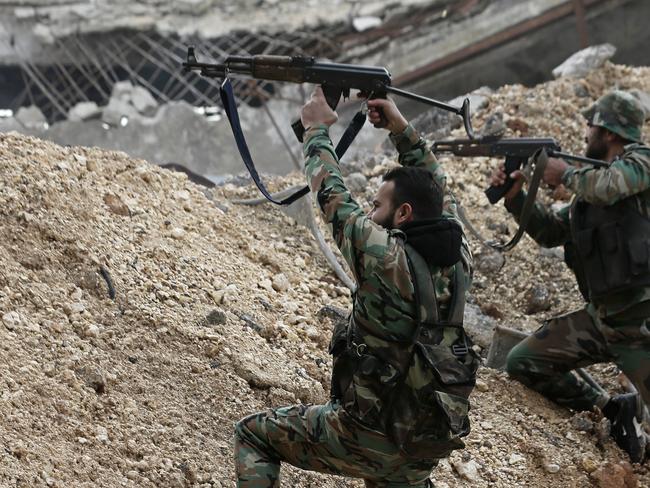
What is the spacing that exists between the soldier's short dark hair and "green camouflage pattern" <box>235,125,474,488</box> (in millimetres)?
116

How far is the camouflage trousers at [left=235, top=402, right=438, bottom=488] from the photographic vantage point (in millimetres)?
2928

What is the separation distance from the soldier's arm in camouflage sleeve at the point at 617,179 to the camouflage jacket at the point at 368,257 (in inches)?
49.6

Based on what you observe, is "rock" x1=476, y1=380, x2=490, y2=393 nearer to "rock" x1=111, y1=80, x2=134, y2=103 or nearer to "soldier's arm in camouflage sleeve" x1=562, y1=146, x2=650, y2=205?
"soldier's arm in camouflage sleeve" x1=562, y1=146, x2=650, y2=205

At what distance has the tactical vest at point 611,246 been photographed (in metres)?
4.04

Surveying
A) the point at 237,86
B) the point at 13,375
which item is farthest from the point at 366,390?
the point at 237,86

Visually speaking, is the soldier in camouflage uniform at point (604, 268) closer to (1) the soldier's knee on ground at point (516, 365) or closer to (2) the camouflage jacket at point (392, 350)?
(1) the soldier's knee on ground at point (516, 365)

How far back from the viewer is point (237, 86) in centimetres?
1124

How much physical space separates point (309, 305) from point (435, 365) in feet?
5.41

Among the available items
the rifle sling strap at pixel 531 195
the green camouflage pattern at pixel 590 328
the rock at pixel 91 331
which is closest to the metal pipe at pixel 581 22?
the green camouflage pattern at pixel 590 328

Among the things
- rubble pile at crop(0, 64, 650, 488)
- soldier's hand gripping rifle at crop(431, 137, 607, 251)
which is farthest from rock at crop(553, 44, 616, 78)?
soldier's hand gripping rifle at crop(431, 137, 607, 251)

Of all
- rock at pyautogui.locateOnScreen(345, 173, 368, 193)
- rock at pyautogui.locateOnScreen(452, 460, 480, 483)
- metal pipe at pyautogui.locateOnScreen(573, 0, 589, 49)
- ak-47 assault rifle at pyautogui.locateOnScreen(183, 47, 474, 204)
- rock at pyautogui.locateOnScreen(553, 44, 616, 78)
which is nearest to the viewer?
ak-47 assault rifle at pyautogui.locateOnScreen(183, 47, 474, 204)

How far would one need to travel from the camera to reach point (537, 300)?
17.5ft

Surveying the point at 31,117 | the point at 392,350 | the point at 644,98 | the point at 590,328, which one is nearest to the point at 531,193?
the point at 590,328

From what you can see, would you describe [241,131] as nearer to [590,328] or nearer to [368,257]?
[368,257]
